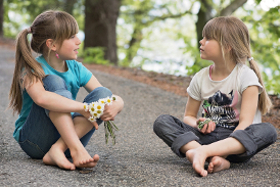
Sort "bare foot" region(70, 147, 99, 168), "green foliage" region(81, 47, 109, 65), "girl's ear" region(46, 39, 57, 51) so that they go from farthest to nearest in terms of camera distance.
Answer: "green foliage" region(81, 47, 109, 65) < "girl's ear" region(46, 39, 57, 51) < "bare foot" region(70, 147, 99, 168)

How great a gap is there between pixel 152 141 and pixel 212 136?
688 mm

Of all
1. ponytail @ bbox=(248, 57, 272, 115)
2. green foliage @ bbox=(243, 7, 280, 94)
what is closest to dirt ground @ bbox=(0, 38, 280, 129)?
green foliage @ bbox=(243, 7, 280, 94)

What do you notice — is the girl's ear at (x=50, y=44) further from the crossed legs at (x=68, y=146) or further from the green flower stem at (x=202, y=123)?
the green flower stem at (x=202, y=123)

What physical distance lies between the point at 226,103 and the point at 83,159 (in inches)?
44.2

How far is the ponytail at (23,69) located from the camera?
1.99m

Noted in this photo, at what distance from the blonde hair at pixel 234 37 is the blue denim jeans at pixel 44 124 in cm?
92

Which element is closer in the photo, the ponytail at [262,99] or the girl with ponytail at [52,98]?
the girl with ponytail at [52,98]

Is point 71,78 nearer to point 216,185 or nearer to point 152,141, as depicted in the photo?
point 152,141

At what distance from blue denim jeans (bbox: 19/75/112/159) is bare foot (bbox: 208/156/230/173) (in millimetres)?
806

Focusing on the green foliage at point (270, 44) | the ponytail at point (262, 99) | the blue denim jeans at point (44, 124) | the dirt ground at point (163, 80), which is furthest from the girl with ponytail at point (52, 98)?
the green foliage at point (270, 44)

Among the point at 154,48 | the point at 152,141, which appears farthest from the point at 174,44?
the point at 152,141

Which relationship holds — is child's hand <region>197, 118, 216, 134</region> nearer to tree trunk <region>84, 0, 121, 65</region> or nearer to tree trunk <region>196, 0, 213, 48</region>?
tree trunk <region>196, 0, 213, 48</region>

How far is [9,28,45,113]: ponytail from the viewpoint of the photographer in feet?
6.54

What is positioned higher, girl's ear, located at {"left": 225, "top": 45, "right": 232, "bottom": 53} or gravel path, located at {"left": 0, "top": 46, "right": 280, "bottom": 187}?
girl's ear, located at {"left": 225, "top": 45, "right": 232, "bottom": 53}
